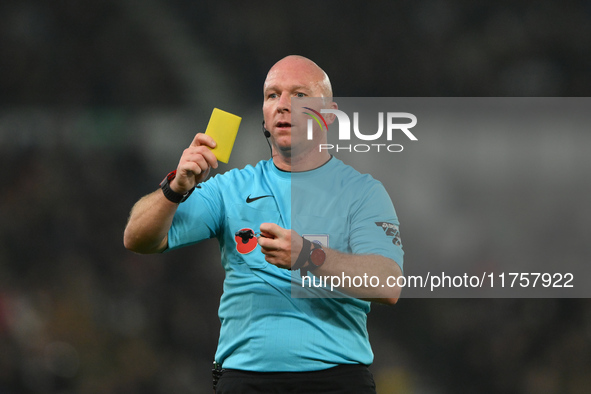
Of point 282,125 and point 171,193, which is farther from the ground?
point 282,125

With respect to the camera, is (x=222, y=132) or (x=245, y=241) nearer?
(x=222, y=132)

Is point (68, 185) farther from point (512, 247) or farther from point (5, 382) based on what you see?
point (512, 247)

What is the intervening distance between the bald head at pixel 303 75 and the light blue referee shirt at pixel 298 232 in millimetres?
239

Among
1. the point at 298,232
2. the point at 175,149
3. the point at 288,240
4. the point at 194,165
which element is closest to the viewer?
the point at 288,240

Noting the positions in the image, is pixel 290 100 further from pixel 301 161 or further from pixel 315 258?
pixel 315 258

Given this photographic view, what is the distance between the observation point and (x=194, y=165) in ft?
5.34

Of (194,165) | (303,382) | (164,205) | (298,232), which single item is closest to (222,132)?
(194,165)

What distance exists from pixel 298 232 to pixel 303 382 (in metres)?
0.42

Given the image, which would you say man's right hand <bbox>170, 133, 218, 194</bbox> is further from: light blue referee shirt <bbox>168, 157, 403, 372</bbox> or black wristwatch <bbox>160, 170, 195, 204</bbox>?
light blue referee shirt <bbox>168, 157, 403, 372</bbox>

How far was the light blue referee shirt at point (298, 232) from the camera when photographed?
1.71m

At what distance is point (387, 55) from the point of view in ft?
10.8

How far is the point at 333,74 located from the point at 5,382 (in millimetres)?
2587

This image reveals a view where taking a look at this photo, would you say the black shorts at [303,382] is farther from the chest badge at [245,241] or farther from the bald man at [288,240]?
the chest badge at [245,241]

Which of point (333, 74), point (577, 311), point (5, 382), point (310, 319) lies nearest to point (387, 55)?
point (333, 74)
